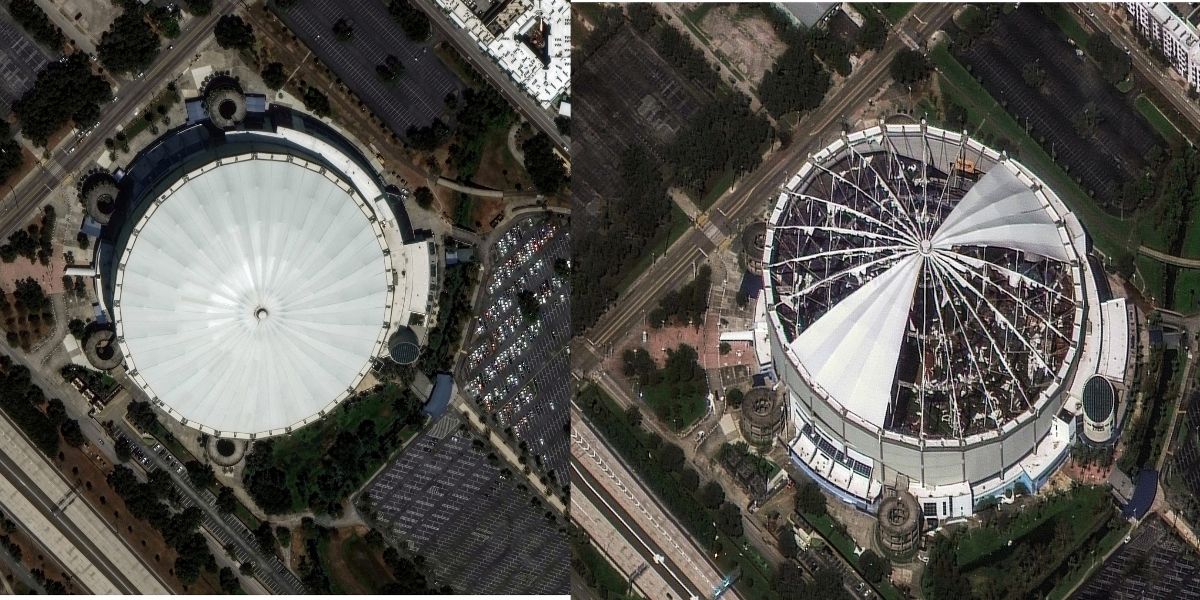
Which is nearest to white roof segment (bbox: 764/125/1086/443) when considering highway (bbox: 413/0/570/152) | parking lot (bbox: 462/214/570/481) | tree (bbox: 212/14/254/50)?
parking lot (bbox: 462/214/570/481)

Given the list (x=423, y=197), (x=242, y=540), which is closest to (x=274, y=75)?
(x=423, y=197)

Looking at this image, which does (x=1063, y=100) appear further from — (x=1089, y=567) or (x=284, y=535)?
(x=284, y=535)

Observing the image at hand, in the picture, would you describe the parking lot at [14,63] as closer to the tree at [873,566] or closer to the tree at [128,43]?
the tree at [128,43]

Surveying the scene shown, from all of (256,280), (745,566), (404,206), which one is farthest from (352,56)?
(745,566)

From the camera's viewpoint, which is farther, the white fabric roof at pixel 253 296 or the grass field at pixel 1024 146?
the grass field at pixel 1024 146

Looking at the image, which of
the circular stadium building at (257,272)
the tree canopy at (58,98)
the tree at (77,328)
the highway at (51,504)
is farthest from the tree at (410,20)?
the highway at (51,504)

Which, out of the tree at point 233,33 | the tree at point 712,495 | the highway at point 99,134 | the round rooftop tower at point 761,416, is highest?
the highway at point 99,134
